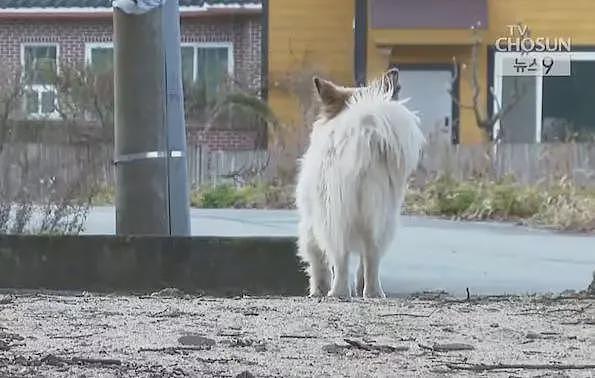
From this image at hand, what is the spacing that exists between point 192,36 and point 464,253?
1616 cm

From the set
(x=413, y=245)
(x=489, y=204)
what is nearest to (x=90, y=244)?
(x=413, y=245)

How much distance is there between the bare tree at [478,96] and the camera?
23875mm

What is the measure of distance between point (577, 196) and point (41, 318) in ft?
40.6

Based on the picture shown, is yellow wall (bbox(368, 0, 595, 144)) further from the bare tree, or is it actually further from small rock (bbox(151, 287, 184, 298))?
small rock (bbox(151, 287, 184, 298))

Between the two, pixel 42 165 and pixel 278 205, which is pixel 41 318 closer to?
pixel 42 165

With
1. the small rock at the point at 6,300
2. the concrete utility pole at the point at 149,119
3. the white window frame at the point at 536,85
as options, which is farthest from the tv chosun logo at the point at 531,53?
the small rock at the point at 6,300

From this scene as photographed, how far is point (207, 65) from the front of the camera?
86.9ft

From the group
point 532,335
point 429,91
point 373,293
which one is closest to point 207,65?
point 429,91

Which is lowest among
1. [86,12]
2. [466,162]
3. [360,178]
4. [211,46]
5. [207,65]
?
Answer: [466,162]

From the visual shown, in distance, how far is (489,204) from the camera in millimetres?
16547

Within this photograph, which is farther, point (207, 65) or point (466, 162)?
point (207, 65)

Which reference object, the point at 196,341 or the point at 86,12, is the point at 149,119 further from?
the point at 86,12

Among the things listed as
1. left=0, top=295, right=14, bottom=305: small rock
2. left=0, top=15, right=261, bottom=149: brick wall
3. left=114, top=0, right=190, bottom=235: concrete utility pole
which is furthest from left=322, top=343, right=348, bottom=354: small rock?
left=0, top=15, right=261, bottom=149: brick wall

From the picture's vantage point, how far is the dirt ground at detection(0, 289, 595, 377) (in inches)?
169
